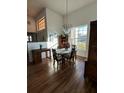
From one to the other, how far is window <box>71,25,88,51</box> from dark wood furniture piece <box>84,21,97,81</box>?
4128 millimetres

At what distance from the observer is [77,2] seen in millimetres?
6285

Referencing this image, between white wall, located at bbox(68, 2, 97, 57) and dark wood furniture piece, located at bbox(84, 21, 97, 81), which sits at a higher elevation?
white wall, located at bbox(68, 2, 97, 57)

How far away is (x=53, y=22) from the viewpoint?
314 inches

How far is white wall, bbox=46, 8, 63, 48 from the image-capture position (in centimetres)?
757

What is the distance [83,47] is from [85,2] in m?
2.94

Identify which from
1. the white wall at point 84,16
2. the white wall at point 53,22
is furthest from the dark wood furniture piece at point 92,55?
the white wall at point 53,22

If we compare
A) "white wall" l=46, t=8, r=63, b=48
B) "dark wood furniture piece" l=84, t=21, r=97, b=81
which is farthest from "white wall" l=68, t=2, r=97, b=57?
"dark wood furniture piece" l=84, t=21, r=97, b=81

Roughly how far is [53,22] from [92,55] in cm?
558

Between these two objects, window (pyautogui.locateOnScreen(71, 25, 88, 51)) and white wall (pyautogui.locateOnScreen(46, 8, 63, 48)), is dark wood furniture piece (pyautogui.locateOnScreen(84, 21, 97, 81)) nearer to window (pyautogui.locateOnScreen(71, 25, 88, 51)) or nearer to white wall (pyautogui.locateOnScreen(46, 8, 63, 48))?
window (pyautogui.locateOnScreen(71, 25, 88, 51))

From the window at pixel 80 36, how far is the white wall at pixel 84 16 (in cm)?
32

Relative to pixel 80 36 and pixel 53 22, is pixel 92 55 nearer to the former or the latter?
pixel 80 36
